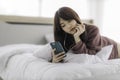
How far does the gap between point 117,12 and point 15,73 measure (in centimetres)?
232

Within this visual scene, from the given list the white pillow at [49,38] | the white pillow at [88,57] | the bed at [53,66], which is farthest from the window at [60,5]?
the white pillow at [88,57]

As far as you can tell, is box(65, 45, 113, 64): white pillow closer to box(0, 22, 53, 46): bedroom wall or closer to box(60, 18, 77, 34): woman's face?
box(60, 18, 77, 34): woman's face

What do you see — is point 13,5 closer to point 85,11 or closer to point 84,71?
point 85,11

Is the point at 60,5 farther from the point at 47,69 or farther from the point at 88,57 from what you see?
the point at 47,69

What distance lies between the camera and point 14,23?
3242 millimetres

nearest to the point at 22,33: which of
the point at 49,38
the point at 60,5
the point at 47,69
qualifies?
the point at 49,38

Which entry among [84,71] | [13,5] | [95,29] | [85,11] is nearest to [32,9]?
[13,5]

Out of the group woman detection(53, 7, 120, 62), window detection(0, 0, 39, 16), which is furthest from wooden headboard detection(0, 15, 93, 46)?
woman detection(53, 7, 120, 62)

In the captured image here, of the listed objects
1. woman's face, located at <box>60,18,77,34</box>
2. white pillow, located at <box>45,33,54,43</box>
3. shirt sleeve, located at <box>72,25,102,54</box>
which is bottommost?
white pillow, located at <box>45,33,54,43</box>

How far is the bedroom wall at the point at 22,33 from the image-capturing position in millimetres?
3140

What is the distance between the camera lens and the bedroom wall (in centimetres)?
314

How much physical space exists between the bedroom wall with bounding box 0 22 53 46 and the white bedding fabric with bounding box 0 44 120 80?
2.68 feet

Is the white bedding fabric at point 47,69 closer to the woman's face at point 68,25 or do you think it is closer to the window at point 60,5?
the woman's face at point 68,25

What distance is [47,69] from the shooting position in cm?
158
